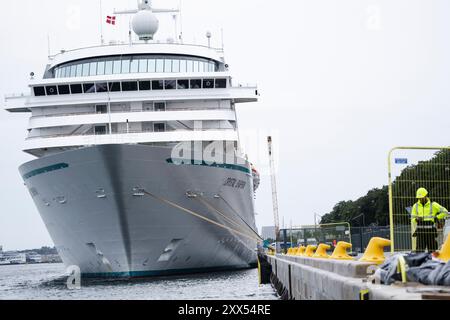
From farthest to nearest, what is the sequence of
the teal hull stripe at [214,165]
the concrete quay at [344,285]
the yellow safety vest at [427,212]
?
the teal hull stripe at [214,165]
the yellow safety vest at [427,212]
the concrete quay at [344,285]

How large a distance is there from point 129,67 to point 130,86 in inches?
69.7

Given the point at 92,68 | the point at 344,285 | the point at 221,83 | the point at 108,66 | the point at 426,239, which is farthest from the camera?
the point at 92,68

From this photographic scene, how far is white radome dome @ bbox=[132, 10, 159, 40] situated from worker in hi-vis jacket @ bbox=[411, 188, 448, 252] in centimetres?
2925

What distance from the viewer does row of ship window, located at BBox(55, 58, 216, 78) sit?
3394 cm

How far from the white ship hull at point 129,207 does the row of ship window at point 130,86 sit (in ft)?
12.3

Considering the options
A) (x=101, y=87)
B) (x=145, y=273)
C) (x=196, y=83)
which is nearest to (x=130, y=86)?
(x=101, y=87)

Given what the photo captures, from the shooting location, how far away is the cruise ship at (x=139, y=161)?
27719 mm

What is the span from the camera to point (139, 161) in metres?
27.3

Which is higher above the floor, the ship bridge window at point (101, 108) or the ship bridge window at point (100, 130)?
the ship bridge window at point (101, 108)

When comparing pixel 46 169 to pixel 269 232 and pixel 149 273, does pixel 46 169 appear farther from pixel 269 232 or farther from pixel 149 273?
pixel 269 232

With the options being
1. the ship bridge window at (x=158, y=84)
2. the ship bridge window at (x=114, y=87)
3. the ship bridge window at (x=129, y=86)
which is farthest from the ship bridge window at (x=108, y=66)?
the ship bridge window at (x=158, y=84)

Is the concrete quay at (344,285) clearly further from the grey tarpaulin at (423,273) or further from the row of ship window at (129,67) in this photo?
the row of ship window at (129,67)

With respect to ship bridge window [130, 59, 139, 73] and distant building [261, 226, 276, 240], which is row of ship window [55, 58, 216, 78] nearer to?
ship bridge window [130, 59, 139, 73]
